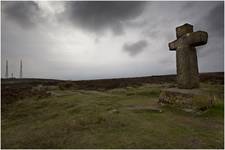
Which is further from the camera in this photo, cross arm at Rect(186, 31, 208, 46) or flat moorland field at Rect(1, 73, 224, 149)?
cross arm at Rect(186, 31, 208, 46)

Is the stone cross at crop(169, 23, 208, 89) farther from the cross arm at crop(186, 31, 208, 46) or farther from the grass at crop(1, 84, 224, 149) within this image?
the grass at crop(1, 84, 224, 149)

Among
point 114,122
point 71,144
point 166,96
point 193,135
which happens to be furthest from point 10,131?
point 166,96

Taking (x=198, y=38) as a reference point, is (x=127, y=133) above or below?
below

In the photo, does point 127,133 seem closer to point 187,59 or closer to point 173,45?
point 187,59

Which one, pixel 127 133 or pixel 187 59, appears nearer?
pixel 127 133

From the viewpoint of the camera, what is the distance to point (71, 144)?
363 cm

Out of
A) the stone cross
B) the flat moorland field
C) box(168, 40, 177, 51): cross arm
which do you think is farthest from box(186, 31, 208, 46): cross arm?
the flat moorland field

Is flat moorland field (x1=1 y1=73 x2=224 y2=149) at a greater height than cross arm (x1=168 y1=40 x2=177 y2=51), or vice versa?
cross arm (x1=168 y1=40 x2=177 y2=51)

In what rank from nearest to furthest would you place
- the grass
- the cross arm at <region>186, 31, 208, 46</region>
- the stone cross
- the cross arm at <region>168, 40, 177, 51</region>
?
1. the grass
2. the cross arm at <region>186, 31, 208, 46</region>
3. the stone cross
4. the cross arm at <region>168, 40, 177, 51</region>

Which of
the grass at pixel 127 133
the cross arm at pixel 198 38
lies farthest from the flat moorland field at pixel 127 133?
the cross arm at pixel 198 38

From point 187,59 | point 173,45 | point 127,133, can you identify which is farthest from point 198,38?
point 127,133

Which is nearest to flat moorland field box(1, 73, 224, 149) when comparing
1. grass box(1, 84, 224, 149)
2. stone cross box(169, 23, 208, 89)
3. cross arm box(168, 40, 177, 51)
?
grass box(1, 84, 224, 149)

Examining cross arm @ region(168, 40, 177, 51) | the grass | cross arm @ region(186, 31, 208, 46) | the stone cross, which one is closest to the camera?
the grass

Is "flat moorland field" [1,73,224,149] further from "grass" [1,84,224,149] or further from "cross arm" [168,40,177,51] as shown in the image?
"cross arm" [168,40,177,51]
